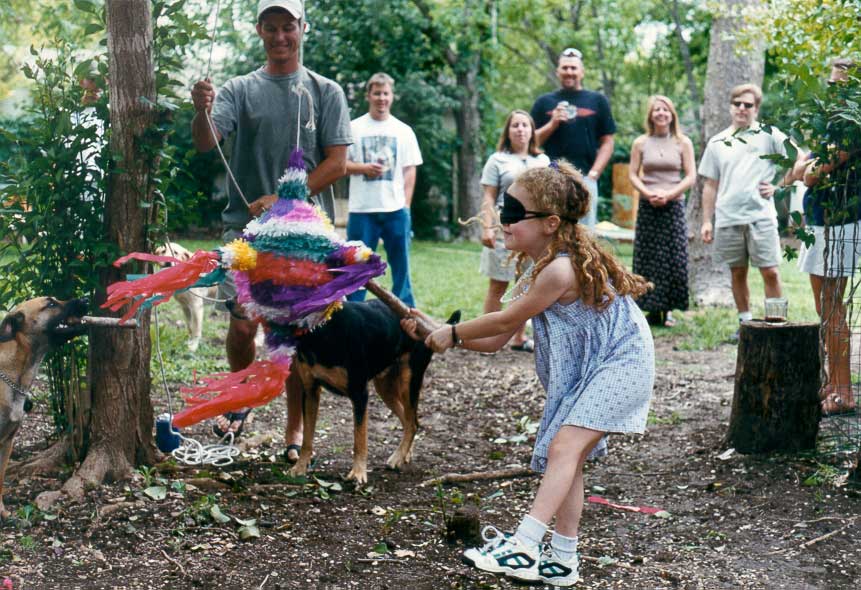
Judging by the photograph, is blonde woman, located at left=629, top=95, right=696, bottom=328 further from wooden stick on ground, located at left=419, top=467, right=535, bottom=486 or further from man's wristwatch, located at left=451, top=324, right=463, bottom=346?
man's wristwatch, located at left=451, top=324, right=463, bottom=346

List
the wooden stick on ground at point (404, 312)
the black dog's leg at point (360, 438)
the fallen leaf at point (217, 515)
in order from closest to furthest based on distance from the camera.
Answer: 1. the fallen leaf at point (217, 515)
2. the wooden stick on ground at point (404, 312)
3. the black dog's leg at point (360, 438)

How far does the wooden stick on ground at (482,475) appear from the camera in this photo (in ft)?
16.1

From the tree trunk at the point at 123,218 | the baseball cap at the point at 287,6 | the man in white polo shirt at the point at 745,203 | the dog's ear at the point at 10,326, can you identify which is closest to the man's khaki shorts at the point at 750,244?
the man in white polo shirt at the point at 745,203

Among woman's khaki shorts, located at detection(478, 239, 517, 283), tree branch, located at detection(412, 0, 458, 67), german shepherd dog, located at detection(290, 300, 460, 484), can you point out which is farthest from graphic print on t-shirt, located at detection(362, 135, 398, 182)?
tree branch, located at detection(412, 0, 458, 67)

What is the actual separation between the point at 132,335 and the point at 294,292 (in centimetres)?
93

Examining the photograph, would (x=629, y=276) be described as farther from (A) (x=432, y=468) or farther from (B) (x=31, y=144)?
(B) (x=31, y=144)

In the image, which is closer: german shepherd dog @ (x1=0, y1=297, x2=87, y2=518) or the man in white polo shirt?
german shepherd dog @ (x1=0, y1=297, x2=87, y2=518)

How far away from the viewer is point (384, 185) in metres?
8.55

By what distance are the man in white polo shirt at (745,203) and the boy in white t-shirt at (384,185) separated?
8.77 ft

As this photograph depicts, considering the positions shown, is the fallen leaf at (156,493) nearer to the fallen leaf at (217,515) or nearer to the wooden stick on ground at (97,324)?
the fallen leaf at (217,515)

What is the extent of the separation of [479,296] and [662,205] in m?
3.22

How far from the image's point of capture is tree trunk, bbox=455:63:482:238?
2231 cm

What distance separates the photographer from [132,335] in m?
4.42

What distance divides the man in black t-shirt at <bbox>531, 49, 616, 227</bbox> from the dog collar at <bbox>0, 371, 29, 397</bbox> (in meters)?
5.47
